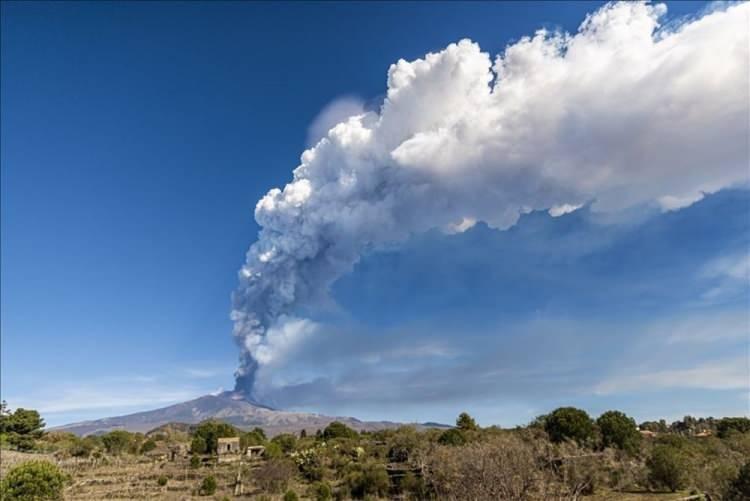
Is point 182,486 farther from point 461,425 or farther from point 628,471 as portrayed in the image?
point 461,425

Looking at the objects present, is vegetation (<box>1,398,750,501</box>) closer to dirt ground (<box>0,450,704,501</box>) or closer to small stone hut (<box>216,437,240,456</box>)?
dirt ground (<box>0,450,704,501</box>)

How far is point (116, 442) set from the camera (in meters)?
51.9

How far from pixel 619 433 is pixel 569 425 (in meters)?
3.38

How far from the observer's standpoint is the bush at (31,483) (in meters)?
20.9

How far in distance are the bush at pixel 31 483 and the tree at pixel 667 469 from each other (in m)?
28.9

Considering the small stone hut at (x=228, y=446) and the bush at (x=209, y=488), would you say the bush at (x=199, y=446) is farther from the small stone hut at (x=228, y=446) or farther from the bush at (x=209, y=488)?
the bush at (x=209, y=488)

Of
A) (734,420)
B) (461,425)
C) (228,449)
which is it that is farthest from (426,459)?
(734,420)

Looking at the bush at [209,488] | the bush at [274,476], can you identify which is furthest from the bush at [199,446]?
the bush at [209,488]

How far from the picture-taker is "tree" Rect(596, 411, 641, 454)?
33.9 m

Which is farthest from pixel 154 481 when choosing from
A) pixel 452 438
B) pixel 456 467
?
pixel 456 467

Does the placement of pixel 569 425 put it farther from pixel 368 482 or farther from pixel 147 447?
pixel 147 447

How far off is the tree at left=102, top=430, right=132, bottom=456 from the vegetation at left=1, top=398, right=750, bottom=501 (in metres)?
0.69

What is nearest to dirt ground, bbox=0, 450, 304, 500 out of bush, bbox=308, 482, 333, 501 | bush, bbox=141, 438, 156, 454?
bush, bbox=308, 482, 333, 501

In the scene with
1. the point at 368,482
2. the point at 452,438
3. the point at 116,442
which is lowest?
the point at 368,482
